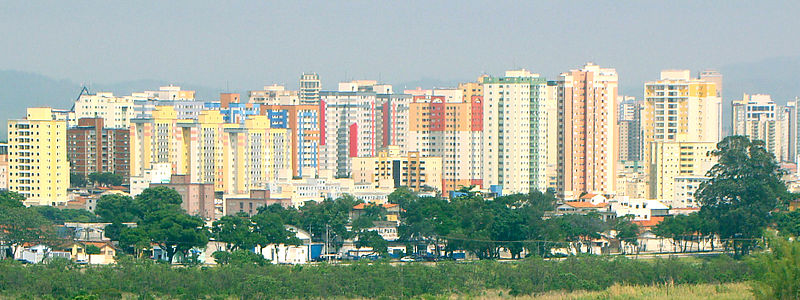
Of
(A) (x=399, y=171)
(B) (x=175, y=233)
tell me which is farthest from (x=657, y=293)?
(A) (x=399, y=171)

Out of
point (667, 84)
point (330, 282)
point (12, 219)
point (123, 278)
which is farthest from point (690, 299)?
point (667, 84)

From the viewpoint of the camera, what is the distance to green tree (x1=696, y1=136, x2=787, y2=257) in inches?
1104

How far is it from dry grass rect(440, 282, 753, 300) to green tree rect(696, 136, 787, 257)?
757cm

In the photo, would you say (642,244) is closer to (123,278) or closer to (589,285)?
(589,285)

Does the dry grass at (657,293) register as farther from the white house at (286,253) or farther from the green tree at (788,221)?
the white house at (286,253)

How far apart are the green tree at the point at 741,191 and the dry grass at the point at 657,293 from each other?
757 cm

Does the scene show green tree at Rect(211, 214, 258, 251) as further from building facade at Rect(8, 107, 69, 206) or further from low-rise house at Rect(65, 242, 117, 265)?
building facade at Rect(8, 107, 69, 206)

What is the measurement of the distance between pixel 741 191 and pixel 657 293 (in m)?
9.64

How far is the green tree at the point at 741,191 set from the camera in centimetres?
2805

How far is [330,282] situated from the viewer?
2022cm

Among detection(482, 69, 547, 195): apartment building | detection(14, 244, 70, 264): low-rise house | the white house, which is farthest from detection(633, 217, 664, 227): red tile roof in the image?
detection(14, 244, 70, 264): low-rise house

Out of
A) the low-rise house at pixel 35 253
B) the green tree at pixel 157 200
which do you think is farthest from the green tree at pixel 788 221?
the low-rise house at pixel 35 253

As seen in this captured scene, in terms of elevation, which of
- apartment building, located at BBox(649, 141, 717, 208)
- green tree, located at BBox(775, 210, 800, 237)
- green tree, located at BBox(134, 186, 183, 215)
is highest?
apartment building, located at BBox(649, 141, 717, 208)

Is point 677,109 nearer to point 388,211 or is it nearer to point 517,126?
point 517,126
